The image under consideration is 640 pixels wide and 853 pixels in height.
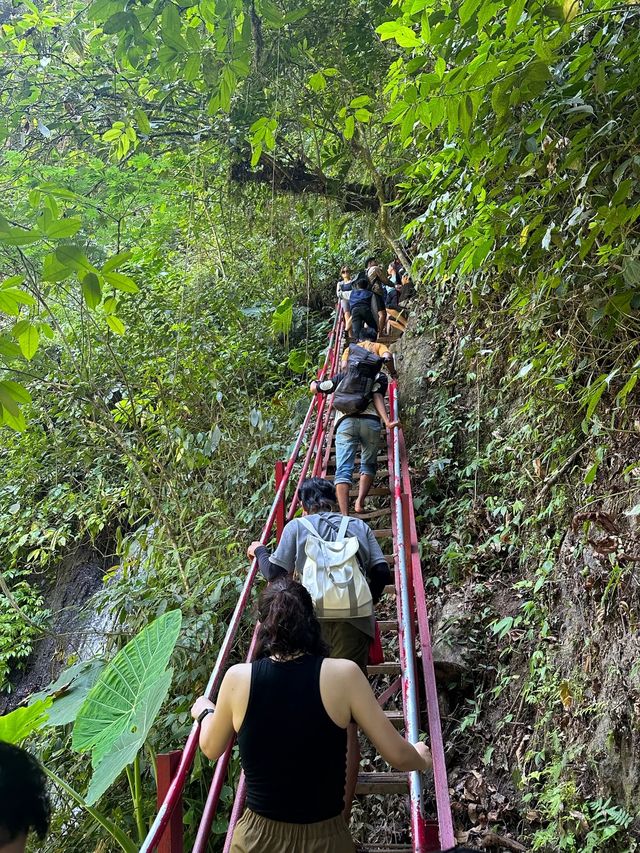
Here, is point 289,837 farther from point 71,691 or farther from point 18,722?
point 71,691

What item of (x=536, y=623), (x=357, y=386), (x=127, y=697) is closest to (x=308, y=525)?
(x=127, y=697)

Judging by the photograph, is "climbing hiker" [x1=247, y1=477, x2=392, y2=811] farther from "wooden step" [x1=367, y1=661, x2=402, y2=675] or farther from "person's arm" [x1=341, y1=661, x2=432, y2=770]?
"person's arm" [x1=341, y1=661, x2=432, y2=770]

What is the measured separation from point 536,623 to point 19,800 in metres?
3.36

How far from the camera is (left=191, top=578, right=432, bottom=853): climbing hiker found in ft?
5.59

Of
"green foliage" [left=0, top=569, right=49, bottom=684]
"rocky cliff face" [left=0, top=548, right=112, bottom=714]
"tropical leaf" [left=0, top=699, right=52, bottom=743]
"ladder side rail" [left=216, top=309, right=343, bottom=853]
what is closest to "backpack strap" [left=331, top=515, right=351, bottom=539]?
"ladder side rail" [left=216, top=309, right=343, bottom=853]

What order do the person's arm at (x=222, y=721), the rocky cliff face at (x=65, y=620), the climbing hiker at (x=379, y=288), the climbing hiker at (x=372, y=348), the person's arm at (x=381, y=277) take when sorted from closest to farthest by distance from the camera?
1. the person's arm at (x=222, y=721)
2. the climbing hiker at (x=372, y=348)
3. the rocky cliff face at (x=65, y=620)
4. the climbing hiker at (x=379, y=288)
5. the person's arm at (x=381, y=277)

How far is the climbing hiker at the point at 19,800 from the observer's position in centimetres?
99

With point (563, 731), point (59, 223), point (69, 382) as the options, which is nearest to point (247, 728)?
point (59, 223)

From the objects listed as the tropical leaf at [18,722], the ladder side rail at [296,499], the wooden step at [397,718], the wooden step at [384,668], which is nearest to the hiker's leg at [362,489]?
the ladder side rail at [296,499]

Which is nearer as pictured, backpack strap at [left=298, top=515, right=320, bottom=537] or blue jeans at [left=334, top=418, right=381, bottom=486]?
backpack strap at [left=298, top=515, right=320, bottom=537]

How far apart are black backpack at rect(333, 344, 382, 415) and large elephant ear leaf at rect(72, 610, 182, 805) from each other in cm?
235

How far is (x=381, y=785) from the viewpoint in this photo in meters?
2.99

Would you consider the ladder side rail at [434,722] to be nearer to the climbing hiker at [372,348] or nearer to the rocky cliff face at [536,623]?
the rocky cliff face at [536,623]

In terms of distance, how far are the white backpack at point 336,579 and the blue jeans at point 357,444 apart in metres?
2.32
